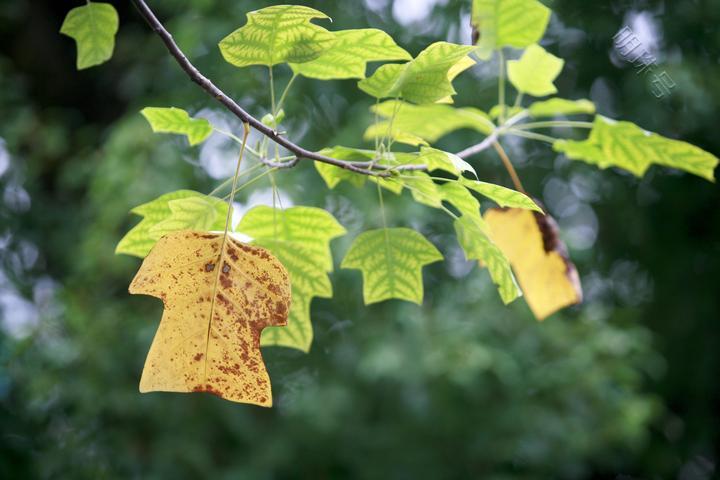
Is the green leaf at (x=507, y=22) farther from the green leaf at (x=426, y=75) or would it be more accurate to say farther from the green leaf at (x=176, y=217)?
the green leaf at (x=176, y=217)

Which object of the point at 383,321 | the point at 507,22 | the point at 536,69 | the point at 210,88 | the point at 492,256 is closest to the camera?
the point at 210,88

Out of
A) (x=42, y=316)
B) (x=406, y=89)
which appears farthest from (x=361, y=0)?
(x=406, y=89)

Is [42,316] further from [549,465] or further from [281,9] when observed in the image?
[281,9]

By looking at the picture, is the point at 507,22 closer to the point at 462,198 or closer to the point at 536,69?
the point at 536,69

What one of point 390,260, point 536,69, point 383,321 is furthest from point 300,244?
point 383,321

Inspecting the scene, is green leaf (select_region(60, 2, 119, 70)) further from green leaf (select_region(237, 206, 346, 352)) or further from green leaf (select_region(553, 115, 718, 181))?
green leaf (select_region(553, 115, 718, 181))
